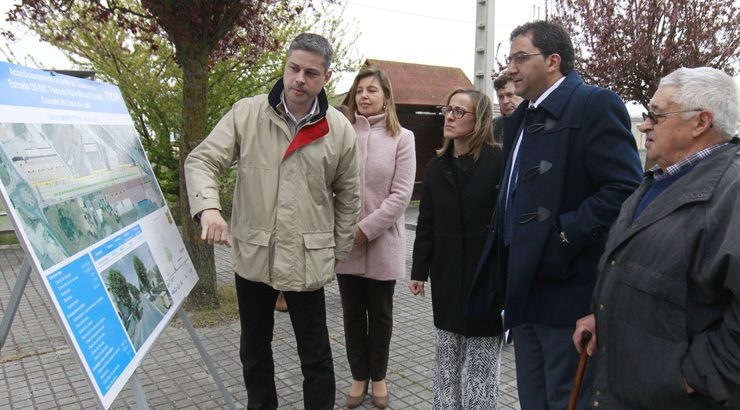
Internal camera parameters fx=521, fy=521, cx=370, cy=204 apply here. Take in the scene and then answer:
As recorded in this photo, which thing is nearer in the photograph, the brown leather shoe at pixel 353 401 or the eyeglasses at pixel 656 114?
the eyeglasses at pixel 656 114

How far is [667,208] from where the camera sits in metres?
1.58

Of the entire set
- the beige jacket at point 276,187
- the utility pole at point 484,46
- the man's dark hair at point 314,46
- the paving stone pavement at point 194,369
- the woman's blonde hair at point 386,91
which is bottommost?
the paving stone pavement at point 194,369

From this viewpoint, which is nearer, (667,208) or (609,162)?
(667,208)

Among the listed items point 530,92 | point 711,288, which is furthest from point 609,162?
point 711,288

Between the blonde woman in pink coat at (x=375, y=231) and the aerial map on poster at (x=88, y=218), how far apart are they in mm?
1040

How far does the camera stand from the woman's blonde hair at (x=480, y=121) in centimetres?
262

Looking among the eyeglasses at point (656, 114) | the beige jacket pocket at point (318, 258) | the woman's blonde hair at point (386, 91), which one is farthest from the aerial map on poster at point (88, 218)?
the eyeglasses at point (656, 114)

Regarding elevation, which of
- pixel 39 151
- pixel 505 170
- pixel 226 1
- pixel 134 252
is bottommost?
pixel 134 252

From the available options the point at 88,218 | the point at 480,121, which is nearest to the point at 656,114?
the point at 480,121

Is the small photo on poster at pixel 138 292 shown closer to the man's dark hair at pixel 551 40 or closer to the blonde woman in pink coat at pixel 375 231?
the blonde woman in pink coat at pixel 375 231

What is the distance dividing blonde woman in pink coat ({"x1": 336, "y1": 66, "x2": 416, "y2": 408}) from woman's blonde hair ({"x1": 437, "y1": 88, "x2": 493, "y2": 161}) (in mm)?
585

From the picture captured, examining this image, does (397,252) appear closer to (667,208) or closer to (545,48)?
(545,48)

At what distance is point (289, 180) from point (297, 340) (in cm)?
83

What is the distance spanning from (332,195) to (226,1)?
2.56 meters
